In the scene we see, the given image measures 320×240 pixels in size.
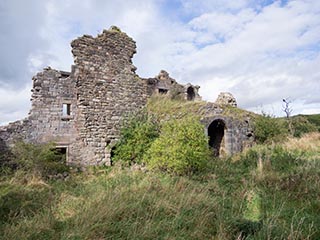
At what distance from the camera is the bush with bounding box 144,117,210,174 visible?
9.38m

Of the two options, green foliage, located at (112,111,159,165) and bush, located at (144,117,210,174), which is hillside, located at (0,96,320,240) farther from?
green foliage, located at (112,111,159,165)

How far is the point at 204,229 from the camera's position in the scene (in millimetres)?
4730

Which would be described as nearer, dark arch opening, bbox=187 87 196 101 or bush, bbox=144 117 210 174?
bush, bbox=144 117 210 174

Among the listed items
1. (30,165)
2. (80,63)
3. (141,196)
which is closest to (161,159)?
(141,196)

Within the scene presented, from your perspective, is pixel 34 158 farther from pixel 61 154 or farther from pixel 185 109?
pixel 185 109

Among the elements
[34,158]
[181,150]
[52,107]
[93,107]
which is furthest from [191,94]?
[34,158]

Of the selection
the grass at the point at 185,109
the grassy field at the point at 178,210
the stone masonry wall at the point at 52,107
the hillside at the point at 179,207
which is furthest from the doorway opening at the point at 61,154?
the grass at the point at 185,109

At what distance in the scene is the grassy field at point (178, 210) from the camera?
4.60 m

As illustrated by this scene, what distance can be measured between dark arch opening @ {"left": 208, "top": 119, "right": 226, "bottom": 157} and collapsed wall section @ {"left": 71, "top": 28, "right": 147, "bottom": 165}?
4002mm

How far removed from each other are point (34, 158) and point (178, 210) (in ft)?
24.0

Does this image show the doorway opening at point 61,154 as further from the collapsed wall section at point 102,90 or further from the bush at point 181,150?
the bush at point 181,150

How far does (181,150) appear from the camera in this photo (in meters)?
9.44

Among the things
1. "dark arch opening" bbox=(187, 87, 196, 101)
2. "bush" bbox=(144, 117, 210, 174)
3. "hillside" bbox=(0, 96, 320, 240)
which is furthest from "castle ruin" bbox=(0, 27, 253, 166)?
"dark arch opening" bbox=(187, 87, 196, 101)

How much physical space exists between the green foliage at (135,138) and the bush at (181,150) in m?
2.38
